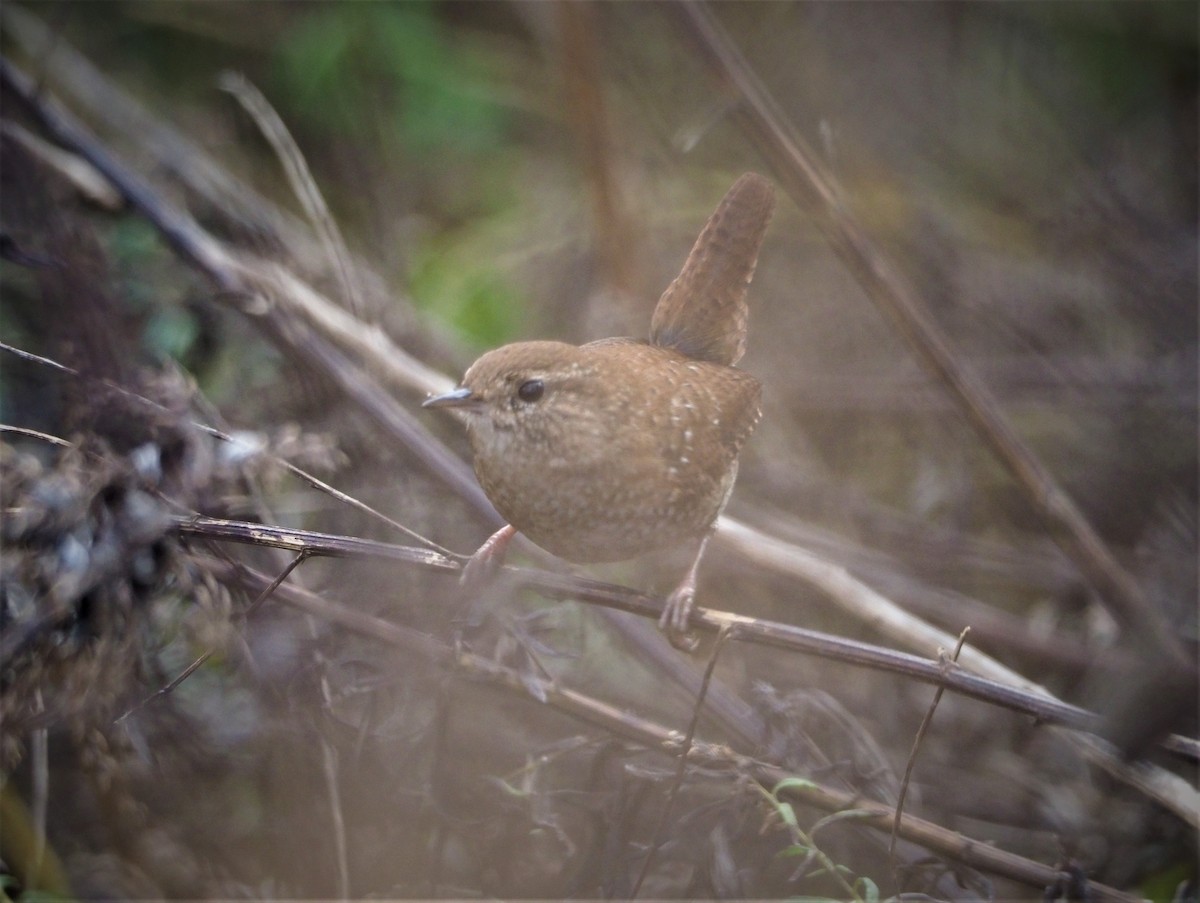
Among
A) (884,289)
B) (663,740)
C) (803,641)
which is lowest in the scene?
(663,740)

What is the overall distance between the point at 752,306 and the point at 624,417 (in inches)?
67.4

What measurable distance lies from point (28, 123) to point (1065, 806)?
3.16 metres

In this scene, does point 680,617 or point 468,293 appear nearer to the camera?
point 680,617

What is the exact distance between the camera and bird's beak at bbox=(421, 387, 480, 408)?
1.55 m

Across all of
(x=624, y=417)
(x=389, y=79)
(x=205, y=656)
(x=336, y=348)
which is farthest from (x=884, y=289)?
(x=389, y=79)

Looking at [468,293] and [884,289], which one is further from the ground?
[884,289]

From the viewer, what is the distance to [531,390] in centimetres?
159

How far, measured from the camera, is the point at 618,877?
168 centimetres

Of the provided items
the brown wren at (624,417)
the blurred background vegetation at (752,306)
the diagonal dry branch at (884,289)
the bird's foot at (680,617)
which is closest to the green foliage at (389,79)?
the blurred background vegetation at (752,306)

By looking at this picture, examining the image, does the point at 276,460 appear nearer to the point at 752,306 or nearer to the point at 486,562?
the point at 486,562

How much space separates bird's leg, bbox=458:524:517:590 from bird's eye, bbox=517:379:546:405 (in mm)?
209

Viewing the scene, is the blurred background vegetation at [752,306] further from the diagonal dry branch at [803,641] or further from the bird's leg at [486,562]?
the diagonal dry branch at [803,641]

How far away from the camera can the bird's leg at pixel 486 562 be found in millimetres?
1669

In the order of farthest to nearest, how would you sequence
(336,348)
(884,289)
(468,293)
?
(468,293)
(336,348)
(884,289)
